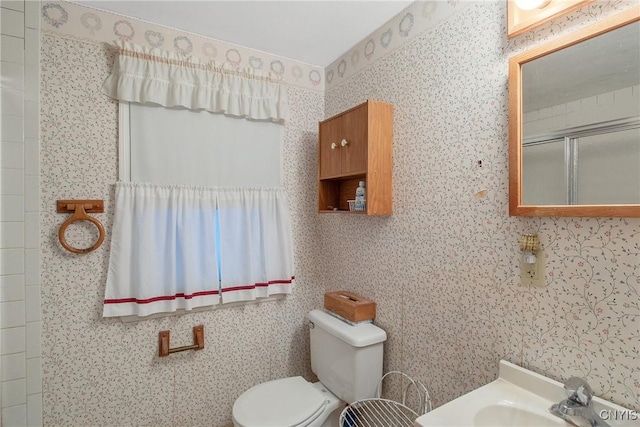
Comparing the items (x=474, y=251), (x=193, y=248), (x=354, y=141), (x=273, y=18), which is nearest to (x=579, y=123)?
(x=474, y=251)

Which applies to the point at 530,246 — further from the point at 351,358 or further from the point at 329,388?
the point at 329,388

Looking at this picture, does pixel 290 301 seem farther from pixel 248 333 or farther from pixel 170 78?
pixel 170 78

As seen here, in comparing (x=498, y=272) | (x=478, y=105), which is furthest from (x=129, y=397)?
(x=478, y=105)

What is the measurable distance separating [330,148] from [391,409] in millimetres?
1409

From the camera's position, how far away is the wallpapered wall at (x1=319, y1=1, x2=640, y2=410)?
85 cm

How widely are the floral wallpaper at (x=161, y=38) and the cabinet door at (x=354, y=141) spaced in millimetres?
645

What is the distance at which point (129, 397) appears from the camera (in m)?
1.58

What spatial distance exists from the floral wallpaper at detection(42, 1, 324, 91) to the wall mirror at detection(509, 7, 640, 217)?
1.37 metres

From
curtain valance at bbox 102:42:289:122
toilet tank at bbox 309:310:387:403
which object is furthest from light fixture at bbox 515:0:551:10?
toilet tank at bbox 309:310:387:403

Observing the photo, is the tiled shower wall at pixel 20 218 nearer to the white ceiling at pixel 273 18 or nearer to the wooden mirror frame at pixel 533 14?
the white ceiling at pixel 273 18

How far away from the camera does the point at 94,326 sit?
1.51 m

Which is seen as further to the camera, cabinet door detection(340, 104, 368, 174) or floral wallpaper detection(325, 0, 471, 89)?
cabinet door detection(340, 104, 368, 174)

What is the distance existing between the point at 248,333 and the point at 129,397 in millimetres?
655

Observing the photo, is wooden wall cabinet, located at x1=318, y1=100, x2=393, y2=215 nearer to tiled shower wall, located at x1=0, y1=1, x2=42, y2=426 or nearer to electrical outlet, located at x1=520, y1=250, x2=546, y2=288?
electrical outlet, located at x1=520, y1=250, x2=546, y2=288
